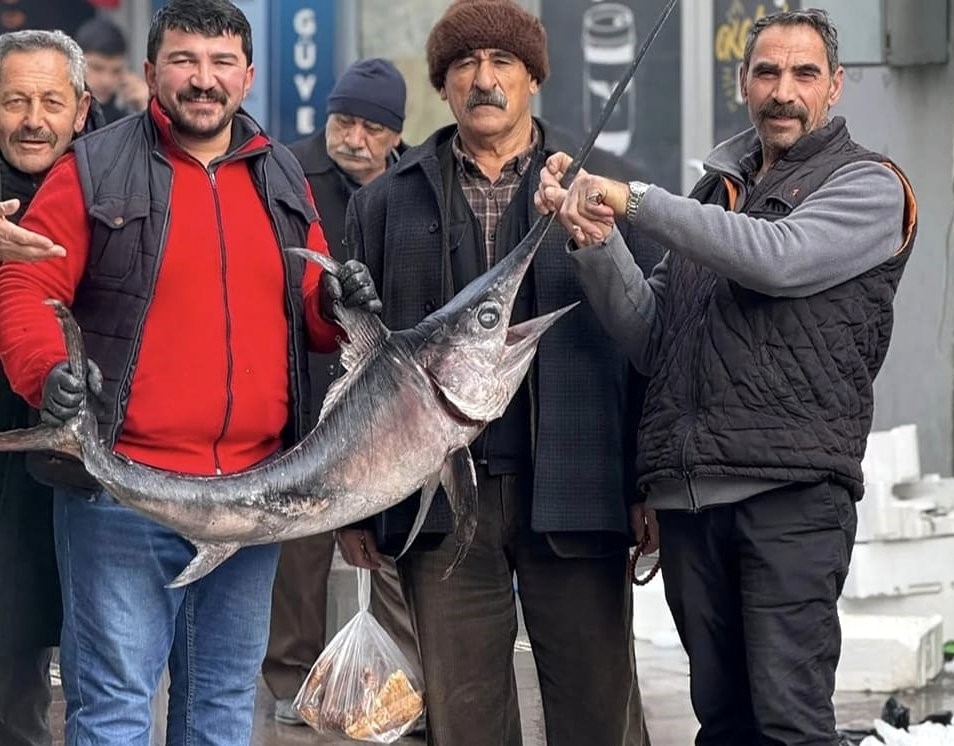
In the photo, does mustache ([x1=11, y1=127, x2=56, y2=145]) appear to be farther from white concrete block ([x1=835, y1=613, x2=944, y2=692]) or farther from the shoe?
white concrete block ([x1=835, y1=613, x2=944, y2=692])

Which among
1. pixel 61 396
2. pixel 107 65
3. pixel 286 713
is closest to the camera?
pixel 61 396

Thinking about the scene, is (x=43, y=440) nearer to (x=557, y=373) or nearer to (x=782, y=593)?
(x=557, y=373)

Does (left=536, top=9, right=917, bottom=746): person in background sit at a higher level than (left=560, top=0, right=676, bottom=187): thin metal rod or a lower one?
lower

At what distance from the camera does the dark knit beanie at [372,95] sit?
699cm

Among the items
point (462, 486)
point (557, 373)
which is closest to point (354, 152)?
point (557, 373)

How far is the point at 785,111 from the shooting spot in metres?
4.46

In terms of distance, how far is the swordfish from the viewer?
4000mm

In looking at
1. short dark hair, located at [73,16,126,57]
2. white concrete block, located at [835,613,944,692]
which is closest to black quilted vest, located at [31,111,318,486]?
white concrete block, located at [835,613,944,692]

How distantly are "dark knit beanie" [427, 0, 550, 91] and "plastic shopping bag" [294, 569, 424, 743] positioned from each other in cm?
151

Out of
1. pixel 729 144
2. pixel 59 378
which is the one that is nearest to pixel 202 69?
pixel 59 378

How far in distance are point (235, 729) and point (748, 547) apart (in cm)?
122

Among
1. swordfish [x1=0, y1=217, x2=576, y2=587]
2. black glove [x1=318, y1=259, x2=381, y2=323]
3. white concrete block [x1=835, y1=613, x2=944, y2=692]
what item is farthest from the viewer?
white concrete block [x1=835, y1=613, x2=944, y2=692]

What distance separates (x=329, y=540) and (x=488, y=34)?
8.90 ft

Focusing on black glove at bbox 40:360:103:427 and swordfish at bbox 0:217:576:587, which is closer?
black glove at bbox 40:360:103:427
